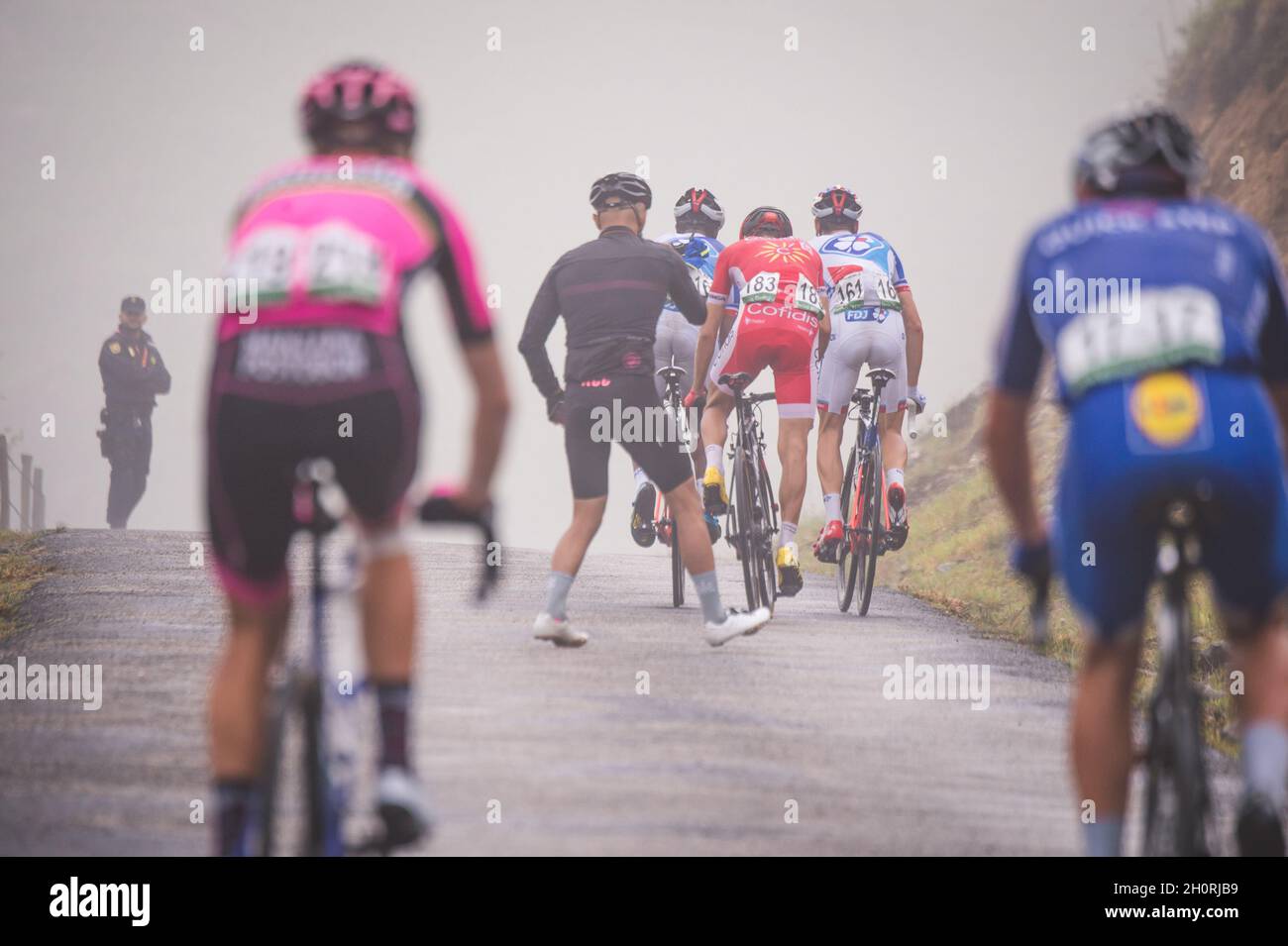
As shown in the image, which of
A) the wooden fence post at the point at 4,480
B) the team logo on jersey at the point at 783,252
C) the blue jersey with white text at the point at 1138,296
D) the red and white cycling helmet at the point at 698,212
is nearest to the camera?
the blue jersey with white text at the point at 1138,296

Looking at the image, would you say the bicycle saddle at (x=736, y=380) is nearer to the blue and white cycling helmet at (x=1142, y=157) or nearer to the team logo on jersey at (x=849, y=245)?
the team logo on jersey at (x=849, y=245)

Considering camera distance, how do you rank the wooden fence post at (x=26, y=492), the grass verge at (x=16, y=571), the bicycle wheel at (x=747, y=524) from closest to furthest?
the grass verge at (x=16, y=571) < the bicycle wheel at (x=747, y=524) < the wooden fence post at (x=26, y=492)

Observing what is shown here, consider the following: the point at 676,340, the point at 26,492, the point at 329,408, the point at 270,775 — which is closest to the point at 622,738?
the point at 270,775

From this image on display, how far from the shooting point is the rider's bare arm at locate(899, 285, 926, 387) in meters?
13.6

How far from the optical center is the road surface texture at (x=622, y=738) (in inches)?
272

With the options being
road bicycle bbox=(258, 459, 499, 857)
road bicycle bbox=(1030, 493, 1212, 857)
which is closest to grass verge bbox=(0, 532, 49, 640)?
road bicycle bbox=(258, 459, 499, 857)

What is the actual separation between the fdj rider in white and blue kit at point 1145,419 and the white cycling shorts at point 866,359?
26.6 ft

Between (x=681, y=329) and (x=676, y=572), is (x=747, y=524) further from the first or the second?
(x=681, y=329)

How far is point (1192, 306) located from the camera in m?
4.89

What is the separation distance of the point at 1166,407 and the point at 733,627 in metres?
6.41

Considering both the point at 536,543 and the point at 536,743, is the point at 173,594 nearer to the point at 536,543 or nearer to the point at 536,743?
the point at 536,743

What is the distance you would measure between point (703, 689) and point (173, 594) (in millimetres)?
4608

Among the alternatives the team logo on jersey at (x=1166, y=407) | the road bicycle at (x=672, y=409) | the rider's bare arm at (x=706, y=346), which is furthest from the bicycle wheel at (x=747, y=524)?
the team logo on jersey at (x=1166, y=407)
